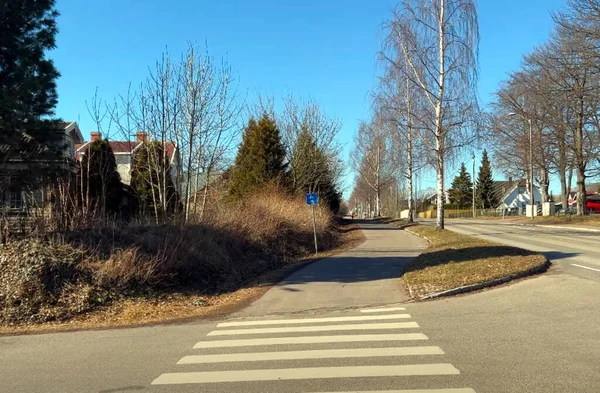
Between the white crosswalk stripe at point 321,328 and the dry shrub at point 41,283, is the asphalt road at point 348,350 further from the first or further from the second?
the dry shrub at point 41,283

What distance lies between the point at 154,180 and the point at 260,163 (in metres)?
10.5

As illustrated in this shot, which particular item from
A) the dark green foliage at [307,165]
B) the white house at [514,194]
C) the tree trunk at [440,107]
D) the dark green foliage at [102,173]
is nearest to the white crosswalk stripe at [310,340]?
the dark green foliage at [102,173]

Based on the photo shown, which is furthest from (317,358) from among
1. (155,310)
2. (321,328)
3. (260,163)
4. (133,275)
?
(260,163)

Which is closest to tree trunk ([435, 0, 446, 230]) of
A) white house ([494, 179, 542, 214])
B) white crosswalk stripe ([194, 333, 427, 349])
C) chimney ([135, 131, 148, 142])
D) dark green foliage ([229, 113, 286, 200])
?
dark green foliage ([229, 113, 286, 200])

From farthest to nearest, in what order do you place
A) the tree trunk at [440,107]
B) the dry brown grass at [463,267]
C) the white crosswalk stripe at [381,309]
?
the tree trunk at [440,107], the dry brown grass at [463,267], the white crosswalk stripe at [381,309]

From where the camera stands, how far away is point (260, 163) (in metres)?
30.8

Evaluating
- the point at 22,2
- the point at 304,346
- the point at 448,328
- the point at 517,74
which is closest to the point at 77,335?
the point at 304,346

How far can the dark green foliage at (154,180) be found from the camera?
1894 centimetres

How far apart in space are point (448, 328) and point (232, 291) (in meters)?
6.22

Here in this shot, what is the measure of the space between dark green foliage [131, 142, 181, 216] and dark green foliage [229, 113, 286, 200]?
8.55 meters

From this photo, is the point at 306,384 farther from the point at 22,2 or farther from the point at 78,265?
the point at 22,2

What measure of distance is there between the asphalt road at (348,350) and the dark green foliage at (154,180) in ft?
31.9

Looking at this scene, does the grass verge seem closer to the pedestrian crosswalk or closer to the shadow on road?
the shadow on road

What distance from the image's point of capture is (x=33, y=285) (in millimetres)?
10062
